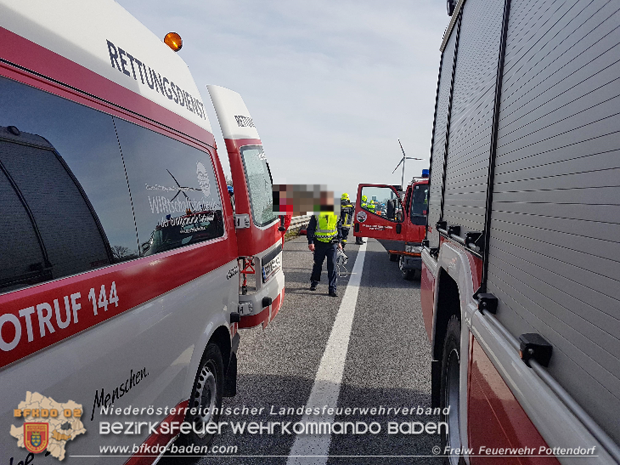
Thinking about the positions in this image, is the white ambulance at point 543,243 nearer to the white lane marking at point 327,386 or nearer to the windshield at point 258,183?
the white lane marking at point 327,386

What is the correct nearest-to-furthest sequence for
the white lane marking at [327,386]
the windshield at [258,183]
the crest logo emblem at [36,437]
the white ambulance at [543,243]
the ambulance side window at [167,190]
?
the white ambulance at [543,243] → the crest logo emblem at [36,437] → the ambulance side window at [167,190] → the white lane marking at [327,386] → the windshield at [258,183]

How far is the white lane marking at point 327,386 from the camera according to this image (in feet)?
9.45

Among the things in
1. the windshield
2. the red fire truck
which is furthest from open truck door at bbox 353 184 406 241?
the windshield

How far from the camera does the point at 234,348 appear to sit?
3422 millimetres

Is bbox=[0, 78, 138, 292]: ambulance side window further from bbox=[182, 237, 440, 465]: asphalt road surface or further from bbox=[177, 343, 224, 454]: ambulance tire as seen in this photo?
bbox=[182, 237, 440, 465]: asphalt road surface

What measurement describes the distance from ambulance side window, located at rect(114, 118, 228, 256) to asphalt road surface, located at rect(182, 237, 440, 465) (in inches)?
59.6

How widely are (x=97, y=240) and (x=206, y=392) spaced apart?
1645 mm

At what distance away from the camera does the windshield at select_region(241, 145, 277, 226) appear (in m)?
4.47

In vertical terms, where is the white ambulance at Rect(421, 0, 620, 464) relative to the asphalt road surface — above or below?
above

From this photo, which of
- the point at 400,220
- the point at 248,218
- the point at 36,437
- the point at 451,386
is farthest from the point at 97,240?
the point at 400,220

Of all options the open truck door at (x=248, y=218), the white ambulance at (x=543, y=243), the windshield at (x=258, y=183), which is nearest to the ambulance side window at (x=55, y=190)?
the white ambulance at (x=543, y=243)

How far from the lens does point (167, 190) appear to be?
2.43m

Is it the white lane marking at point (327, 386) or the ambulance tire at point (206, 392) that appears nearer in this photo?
the ambulance tire at point (206, 392)

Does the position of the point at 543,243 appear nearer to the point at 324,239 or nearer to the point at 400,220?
the point at 324,239
